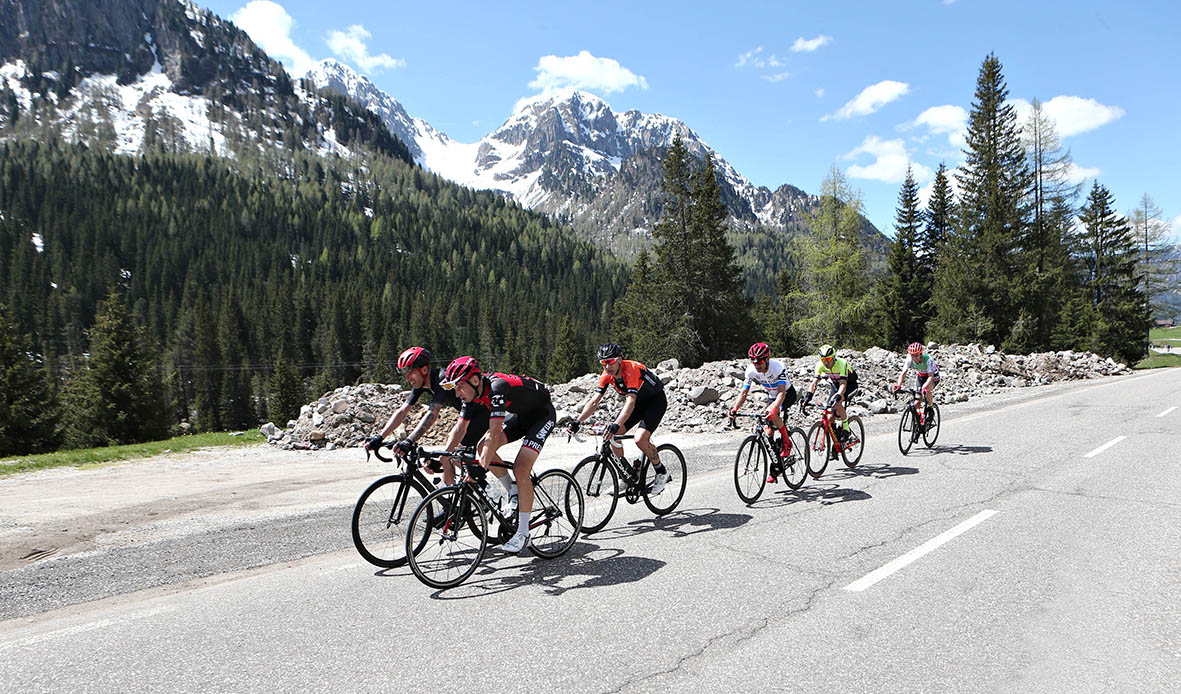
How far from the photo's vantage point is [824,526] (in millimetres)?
7289

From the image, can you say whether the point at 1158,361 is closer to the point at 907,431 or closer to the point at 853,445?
the point at 907,431

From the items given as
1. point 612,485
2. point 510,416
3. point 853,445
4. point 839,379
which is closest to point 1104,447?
point 853,445

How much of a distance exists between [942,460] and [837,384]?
2.75 m

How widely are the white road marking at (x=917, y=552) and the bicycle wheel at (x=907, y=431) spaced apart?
462 centimetres

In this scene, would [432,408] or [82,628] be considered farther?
[432,408]

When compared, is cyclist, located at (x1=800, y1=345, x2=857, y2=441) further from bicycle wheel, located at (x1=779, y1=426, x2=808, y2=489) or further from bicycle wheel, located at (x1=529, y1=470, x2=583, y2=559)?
bicycle wheel, located at (x1=529, y1=470, x2=583, y2=559)

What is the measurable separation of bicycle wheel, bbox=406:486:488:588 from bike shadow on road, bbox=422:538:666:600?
188 mm

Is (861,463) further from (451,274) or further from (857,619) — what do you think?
(451,274)

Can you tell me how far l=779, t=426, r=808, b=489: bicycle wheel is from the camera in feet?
30.0

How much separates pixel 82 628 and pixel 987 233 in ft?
157

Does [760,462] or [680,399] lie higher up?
[680,399]

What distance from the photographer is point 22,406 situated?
3466cm

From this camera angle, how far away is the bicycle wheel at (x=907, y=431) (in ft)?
40.1

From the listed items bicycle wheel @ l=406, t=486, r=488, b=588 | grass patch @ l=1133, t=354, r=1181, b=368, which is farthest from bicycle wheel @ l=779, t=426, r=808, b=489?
grass patch @ l=1133, t=354, r=1181, b=368
